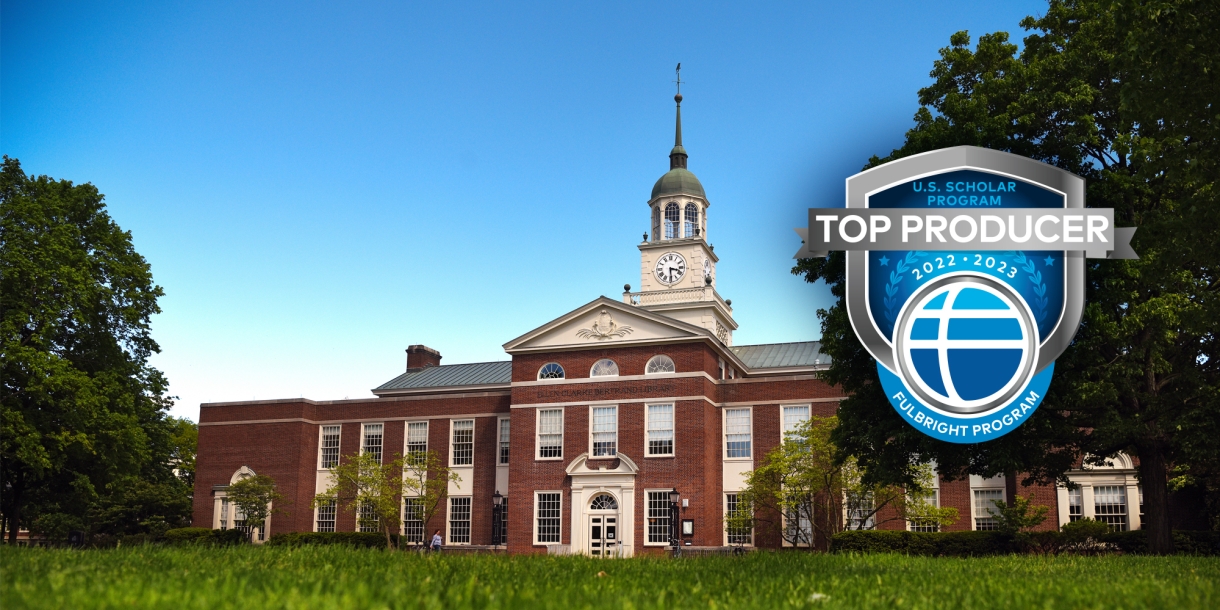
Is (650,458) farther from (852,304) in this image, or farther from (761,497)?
(852,304)

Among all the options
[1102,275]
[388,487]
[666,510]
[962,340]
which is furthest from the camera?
[388,487]

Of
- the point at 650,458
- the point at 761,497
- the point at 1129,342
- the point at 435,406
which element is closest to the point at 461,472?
the point at 435,406

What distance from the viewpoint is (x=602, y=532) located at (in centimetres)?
4494

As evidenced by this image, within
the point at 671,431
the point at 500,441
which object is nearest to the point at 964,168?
the point at 671,431

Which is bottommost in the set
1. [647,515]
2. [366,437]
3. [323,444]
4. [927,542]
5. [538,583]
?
[927,542]

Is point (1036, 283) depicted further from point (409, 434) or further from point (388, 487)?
point (409, 434)

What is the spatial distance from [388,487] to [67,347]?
1685cm

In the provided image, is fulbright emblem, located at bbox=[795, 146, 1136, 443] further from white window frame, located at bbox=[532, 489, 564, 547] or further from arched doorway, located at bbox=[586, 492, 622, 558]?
white window frame, located at bbox=[532, 489, 564, 547]

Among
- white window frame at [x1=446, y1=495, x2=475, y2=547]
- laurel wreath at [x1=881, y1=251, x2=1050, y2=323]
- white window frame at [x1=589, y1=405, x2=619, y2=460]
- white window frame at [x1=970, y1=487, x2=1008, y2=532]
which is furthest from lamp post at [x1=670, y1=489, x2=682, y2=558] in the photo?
laurel wreath at [x1=881, y1=251, x2=1050, y2=323]

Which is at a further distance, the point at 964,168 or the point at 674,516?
the point at 674,516

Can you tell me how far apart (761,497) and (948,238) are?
99.2 ft

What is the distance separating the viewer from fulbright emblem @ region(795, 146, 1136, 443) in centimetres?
1256

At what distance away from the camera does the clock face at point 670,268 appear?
59312mm

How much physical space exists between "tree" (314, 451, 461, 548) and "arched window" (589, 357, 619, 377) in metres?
8.87
